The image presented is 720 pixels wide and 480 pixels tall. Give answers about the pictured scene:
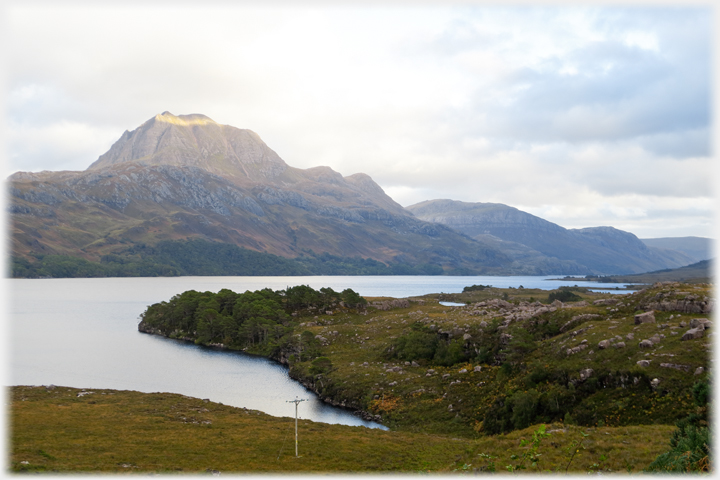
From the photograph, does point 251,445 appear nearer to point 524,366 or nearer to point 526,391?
point 526,391

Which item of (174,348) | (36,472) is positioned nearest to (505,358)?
(36,472)

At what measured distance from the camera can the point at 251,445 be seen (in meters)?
41.2

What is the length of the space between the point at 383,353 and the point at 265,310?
45550 mm

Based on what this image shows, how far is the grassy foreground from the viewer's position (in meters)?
29.0

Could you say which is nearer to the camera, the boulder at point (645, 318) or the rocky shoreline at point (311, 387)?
the boulder at point (645, 318)

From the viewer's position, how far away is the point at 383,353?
265 ft

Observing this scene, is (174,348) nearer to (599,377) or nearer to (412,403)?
(412,403)

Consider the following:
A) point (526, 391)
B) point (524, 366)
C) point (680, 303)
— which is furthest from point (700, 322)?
point (526, 391)

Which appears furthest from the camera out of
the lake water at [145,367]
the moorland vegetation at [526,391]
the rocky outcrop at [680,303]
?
the lake water at [145,367]

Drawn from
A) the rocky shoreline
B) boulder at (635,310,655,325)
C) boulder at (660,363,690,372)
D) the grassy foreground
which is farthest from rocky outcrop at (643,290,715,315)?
the rocky shoreline

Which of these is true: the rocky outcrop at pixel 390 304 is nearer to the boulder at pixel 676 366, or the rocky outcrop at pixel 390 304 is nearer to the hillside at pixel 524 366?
the hillside at pixel 524 366

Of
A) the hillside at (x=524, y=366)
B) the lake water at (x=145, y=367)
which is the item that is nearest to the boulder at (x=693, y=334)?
the hillside at (x=524, y=366)

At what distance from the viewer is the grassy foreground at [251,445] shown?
29047 mm

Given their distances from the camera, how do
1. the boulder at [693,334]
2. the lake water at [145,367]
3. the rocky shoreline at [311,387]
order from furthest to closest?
the lake water at [145,367] → the rocky shoreline at [311,387] → the boulder at [693,334]
